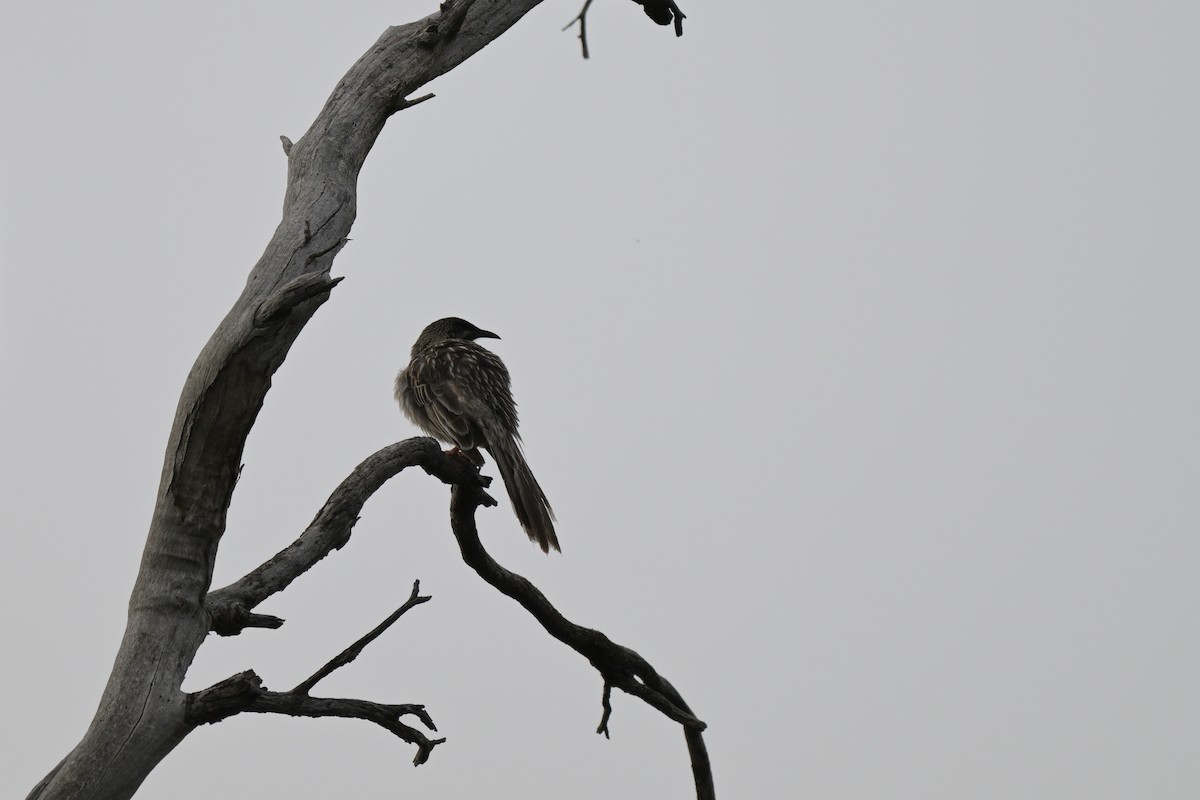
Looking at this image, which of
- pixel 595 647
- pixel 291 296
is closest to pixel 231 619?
pixel 291 296

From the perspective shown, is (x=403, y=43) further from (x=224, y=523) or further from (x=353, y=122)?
(x=224, y=523)

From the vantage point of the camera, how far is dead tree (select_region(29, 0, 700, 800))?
2908mm

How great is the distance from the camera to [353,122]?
3.56 meters

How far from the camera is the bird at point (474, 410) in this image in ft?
15.0

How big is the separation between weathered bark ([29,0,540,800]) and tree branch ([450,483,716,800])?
1.01m

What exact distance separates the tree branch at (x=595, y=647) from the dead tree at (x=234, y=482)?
0.86 feet

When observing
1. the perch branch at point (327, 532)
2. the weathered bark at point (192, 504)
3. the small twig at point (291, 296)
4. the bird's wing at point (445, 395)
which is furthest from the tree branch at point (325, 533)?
the bird's wing at point (445, 395)

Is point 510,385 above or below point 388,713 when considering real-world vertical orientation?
above

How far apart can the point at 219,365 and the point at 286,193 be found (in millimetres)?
702

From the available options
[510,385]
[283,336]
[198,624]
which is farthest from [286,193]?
[510,385]

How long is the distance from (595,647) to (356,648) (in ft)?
3.86

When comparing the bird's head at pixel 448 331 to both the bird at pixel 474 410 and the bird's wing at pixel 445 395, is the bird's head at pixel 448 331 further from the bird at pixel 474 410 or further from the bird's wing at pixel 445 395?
the bird's wing at pixel 445 395

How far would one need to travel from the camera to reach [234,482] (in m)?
3.12

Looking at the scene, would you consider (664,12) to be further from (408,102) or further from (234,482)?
(234,482)
